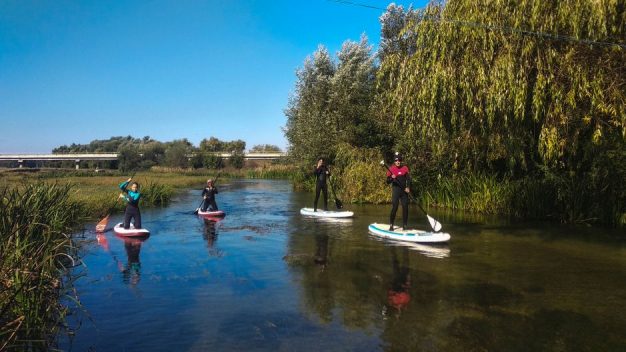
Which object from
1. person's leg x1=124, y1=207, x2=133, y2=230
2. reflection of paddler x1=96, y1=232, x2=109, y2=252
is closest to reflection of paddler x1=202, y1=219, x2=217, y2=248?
person's leg x1=124, y1=207, x2=133, y2=230

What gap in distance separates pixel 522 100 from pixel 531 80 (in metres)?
0.82

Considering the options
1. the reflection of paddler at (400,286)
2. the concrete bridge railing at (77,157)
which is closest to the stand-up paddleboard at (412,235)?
the reflection of paddler at (400,286)

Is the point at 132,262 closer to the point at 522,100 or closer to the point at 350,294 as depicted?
the point at 350,294

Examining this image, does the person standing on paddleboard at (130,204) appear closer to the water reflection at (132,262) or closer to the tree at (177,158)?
the water reflection at (132,262)

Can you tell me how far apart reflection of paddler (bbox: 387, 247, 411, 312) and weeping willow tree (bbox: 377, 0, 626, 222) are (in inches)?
196

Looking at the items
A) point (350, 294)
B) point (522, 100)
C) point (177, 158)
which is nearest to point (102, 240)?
point (350, 294)

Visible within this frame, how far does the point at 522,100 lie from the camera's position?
37.1 feet

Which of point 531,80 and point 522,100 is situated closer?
point 522,100

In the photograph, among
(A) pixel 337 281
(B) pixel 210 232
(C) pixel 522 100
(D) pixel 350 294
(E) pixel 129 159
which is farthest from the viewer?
(E) pixel 129 159

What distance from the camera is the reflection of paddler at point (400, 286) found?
22.6 ft

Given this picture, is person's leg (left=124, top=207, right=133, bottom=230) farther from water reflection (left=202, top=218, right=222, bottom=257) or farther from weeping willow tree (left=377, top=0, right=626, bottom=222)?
weeping willow tree (left=377, top=0, right=626, bottom=222)

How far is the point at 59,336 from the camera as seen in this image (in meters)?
5.59

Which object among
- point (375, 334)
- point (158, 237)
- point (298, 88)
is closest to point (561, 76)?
point (375, 334)

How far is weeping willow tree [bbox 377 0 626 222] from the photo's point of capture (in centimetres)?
1080
